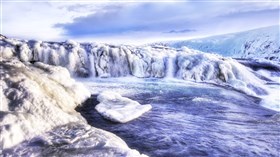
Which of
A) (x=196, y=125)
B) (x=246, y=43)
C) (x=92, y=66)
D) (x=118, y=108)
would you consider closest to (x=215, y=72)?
(x=92, y=66)

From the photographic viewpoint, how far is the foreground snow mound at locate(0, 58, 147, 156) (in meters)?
9.30

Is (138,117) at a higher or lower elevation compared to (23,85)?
lower

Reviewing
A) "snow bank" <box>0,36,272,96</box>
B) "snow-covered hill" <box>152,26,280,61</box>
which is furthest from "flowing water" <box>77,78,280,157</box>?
"snow-covered hill" <box>152,26,280,61</box>

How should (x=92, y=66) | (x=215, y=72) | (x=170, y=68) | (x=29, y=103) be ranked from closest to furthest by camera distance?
1. (x=29, y=103)
2. (x=215, y=72)
3. (x=92, y=66)
4. (x=170, y=68)

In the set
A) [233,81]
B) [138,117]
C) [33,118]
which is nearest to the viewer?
[33,118]

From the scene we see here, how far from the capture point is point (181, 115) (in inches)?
591

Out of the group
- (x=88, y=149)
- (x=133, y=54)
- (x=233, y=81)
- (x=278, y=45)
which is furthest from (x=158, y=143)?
(x=278, y=45)

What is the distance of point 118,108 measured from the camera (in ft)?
47.1

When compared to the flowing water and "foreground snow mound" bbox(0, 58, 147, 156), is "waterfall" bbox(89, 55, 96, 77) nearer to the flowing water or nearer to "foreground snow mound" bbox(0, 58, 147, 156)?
the flowing water

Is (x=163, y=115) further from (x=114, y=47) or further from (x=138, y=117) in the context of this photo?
(x=114, y=47)

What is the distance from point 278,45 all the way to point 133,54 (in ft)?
244

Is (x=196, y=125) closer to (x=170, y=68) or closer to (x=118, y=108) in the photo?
(x=118, y=108)

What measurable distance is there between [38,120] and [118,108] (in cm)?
433

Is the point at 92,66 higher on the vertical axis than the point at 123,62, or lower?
lower
